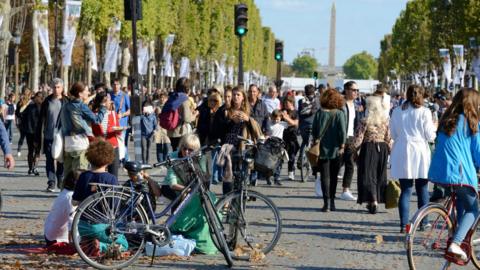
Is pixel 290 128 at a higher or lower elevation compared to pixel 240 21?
lower

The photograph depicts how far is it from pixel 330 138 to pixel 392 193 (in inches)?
74.3

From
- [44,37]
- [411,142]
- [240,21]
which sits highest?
[240,21]

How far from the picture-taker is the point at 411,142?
13.6 m

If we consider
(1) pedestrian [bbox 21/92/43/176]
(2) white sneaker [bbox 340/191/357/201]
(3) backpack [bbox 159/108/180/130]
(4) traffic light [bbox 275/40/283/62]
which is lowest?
(2) white sneaker [bbox 340/191/357/201]

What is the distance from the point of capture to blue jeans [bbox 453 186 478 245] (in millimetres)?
9938

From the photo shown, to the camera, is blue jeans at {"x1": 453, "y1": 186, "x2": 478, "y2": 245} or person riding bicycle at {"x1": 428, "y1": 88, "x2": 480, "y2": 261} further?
person riding bicycle at {"x1": 428, "y1": 88, "x2": 480, "y2": 261}

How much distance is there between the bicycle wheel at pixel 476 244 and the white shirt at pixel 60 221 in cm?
376

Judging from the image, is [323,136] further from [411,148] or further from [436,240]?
[436,240]

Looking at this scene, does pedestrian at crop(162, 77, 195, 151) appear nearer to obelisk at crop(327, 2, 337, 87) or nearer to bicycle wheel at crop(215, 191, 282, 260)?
bicycle wheel at crop(215, 191, 282, 260)

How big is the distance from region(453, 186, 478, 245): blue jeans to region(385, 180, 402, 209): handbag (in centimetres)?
434

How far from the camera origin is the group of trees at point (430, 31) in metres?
71.6

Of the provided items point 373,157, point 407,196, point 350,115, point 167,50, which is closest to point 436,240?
point 407,196

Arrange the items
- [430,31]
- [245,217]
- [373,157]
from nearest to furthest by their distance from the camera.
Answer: [245,217]
[373,157]
[430,31]

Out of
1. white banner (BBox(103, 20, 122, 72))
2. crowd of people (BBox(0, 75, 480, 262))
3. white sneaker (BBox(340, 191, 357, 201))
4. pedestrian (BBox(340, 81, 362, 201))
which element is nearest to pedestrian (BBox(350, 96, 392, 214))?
crowd of people (BBox(0, 75, 480, 262))
